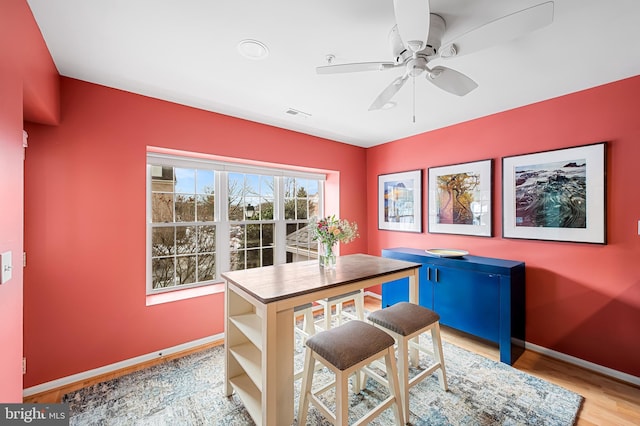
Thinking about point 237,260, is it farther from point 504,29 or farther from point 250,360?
point 504,29

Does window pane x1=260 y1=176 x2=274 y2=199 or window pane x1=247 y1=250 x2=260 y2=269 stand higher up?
window pane x1=260 y1=176 x2=274 y2=199

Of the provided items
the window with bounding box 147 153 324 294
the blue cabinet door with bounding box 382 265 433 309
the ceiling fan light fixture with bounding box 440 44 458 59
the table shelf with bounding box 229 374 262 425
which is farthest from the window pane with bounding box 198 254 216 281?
the ceiling fan light fixture with bounding box 440 44 458 59

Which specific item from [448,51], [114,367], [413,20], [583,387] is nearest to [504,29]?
[448,51]

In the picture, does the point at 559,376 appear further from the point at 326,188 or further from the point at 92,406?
the point at 92,406

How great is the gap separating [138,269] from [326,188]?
2.75m

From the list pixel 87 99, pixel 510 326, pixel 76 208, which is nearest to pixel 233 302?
pixel 76 208

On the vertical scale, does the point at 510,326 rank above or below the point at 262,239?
below

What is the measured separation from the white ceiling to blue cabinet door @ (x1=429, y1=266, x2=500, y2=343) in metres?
1.78

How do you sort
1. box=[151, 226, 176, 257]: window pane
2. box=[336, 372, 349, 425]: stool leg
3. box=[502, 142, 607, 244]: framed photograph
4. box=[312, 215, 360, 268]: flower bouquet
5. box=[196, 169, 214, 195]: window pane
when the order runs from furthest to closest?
box=[196, 169, 214, 195]: window pane → box=[151, 226, 176, 257]: window pane → box=[502, 142, 607, 244]: framed photograph → box=[312, 215, 360, 268]: flower bouquet → box=[336, 372, 349, 425]: stool leg

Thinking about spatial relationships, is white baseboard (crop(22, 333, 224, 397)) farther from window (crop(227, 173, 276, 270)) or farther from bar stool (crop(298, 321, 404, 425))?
bar stool (crop(298, 321, 404, 425))

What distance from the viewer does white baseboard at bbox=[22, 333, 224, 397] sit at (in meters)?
2.08

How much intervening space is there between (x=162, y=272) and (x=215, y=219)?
2.57 ft

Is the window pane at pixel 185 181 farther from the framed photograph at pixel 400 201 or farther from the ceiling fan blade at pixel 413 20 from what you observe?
the framed photograph at pixel 400 201

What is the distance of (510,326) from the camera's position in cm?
246
